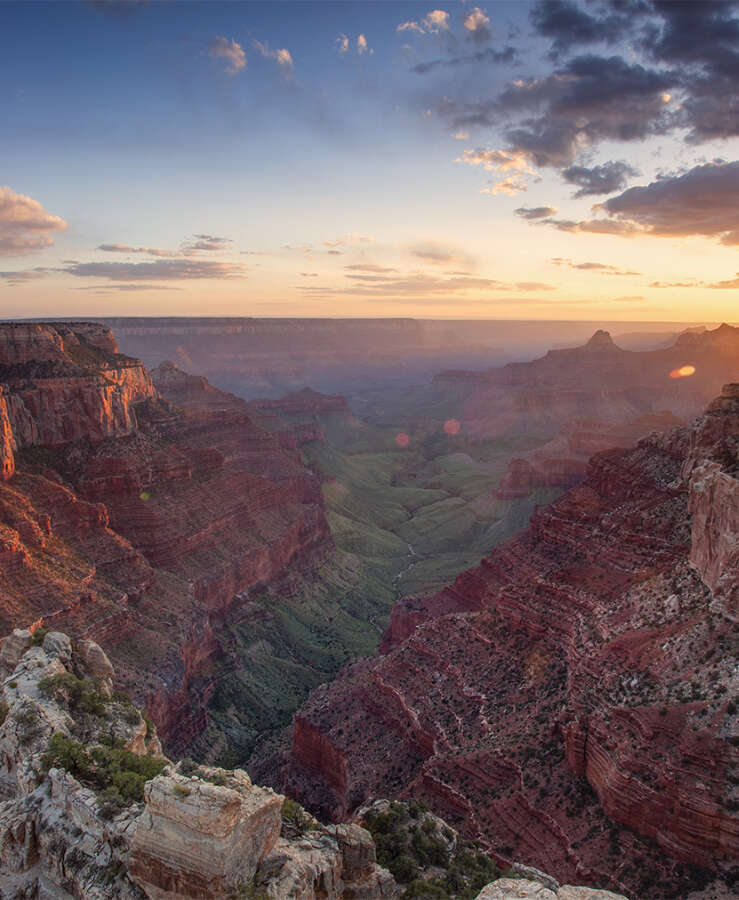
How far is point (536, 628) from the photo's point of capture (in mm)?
39156

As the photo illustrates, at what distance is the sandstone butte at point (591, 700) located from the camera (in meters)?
24.8

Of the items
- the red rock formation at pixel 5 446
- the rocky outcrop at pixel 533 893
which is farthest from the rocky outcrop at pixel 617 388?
the rocky outcrop at pixel 533 893

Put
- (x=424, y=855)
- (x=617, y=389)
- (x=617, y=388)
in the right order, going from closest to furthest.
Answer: (x=424, y=855)
(x=617, y=389)
(x=617, y=388)

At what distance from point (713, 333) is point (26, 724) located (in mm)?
198338

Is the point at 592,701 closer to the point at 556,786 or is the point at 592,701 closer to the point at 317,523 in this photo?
the point at 556,786

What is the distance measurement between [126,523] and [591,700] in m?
45.7

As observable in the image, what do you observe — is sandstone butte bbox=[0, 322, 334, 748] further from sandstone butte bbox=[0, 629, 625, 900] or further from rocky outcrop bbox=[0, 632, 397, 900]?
sandstone butte bbox=[0, 629, 625, 900]

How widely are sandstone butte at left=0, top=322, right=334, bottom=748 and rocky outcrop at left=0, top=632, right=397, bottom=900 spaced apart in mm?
21421

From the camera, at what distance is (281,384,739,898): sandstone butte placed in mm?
24844

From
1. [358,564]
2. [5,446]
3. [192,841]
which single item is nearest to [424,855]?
[192,841]

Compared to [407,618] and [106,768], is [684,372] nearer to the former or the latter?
[407,618]

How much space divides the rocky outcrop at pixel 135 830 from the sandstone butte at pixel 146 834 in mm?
31

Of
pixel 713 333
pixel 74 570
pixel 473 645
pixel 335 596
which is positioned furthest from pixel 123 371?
pixel 713 333

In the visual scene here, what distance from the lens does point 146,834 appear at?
52.7ft
